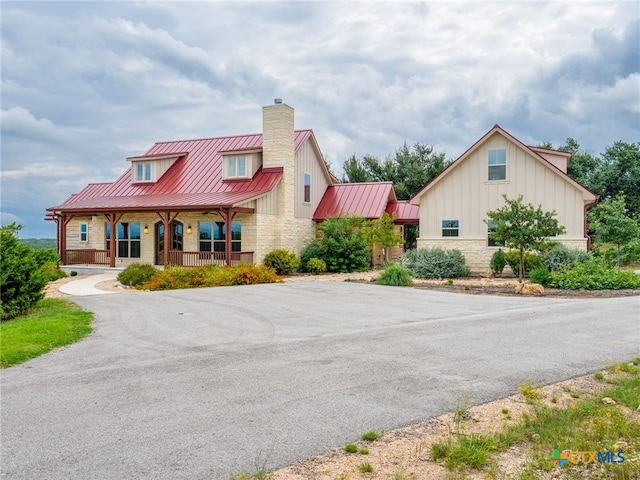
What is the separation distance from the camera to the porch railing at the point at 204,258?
78.6ft

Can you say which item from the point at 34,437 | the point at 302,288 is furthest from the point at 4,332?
the point at 302,288

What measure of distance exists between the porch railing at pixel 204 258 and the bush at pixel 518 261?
11.3 metres

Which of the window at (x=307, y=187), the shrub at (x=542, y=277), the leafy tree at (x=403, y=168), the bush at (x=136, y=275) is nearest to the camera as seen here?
the shrub at (x=542, y=277)

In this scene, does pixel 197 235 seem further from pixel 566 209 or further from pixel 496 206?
pixel 566 209

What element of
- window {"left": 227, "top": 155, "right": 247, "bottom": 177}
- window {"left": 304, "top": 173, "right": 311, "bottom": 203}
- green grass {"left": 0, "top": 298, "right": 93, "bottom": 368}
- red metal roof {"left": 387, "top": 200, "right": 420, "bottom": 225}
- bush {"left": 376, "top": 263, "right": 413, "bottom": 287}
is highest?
window {"left": 227, "top": 155, "right": 247, "bottom": 177}

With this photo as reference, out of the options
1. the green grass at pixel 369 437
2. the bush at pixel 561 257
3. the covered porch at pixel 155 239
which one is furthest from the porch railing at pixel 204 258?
the green grass at pixel 369 437

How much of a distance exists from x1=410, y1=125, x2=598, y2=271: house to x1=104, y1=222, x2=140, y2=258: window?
1439 cm

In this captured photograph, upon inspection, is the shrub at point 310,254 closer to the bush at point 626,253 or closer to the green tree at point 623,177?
the bush at point 626,253

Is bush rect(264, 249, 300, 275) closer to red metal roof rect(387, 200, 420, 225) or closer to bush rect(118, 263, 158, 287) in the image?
bush rect(118, 263, 158, 287)

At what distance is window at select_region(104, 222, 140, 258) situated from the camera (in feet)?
90.3

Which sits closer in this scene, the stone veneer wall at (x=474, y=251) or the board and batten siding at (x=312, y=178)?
the stone veneer wall at (x=474, y=251)

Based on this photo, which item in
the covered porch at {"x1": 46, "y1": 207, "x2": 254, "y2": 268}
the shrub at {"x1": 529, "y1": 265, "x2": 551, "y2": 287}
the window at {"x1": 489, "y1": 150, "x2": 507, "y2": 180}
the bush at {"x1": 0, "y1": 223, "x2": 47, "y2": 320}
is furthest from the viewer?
the covered porch at {"x1": 46, "y1": 207, "x2": 254, "y2": 268}

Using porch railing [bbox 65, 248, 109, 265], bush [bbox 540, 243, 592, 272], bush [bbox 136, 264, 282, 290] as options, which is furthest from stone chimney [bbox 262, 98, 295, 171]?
bush [bbox 540, 243, 592, 272]

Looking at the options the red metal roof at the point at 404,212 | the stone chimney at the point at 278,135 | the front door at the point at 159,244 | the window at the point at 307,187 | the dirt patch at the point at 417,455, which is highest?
the stone chimney at the point at 278,135
